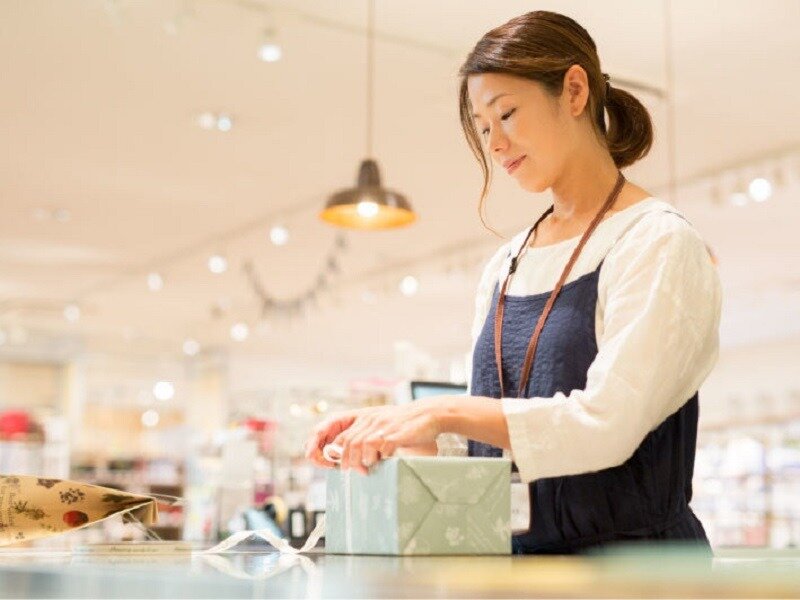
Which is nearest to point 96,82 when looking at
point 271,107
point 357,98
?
point 271,107

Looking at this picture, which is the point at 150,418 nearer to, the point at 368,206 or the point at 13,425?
the point at 13,425

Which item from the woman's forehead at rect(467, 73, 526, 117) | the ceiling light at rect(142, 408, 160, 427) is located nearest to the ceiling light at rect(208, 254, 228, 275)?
the ceiling light at rect(142, 408, 160, 427)

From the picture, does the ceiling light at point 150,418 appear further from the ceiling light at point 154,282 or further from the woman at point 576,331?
the woman at point 576,331

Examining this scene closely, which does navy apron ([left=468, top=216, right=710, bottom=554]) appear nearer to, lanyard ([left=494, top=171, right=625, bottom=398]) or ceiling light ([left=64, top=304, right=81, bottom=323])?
lanyard ([left=494, top=171, right=625, bottom=398])

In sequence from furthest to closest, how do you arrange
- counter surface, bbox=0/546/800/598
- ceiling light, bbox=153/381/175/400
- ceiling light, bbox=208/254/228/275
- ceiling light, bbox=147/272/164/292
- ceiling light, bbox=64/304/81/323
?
ceiling light, bbox=153/381/175/400, ceiling light, bbox=64/304/81/323, ceiling light, bbox=147/272/164/292, ceiling light, bbox=208/254/228/275, counter surface, bbox=0/546/800/598

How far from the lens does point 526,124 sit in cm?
142

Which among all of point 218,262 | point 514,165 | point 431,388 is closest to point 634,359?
point 514,165

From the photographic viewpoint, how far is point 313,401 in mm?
5836

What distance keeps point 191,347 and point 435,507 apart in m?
16.3

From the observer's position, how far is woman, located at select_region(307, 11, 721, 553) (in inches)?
46.2

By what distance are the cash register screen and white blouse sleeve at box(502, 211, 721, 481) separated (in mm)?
2357

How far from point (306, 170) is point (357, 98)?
151 centimetres

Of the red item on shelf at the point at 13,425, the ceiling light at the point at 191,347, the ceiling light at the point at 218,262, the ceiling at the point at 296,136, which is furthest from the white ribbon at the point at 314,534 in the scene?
the ceiling light at the point at 191,347

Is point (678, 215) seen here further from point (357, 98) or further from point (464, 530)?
point (357, 98)
